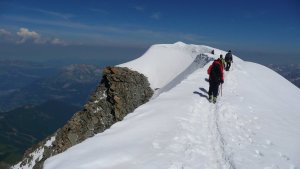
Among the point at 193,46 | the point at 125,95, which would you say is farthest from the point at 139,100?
the point at 193,46

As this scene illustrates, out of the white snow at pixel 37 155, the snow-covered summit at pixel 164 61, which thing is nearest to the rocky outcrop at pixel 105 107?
the white snow at pixel 37 155

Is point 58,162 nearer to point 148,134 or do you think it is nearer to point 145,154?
point 145,154

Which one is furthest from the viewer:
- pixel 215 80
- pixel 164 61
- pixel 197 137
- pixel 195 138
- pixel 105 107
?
pixel 164 61

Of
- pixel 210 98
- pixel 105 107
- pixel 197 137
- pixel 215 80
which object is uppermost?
pixel 215 80

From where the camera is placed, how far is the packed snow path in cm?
1341

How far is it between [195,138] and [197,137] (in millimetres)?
254

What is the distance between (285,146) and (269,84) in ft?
63.7

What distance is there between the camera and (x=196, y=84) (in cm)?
2933

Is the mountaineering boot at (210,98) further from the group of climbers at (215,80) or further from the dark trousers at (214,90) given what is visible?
the dark trousers at (214,90)

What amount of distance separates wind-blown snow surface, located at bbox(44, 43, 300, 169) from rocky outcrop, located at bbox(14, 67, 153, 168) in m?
10.8

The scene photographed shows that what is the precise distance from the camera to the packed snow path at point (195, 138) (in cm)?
1341

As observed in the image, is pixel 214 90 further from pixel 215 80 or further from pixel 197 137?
pixel 197 137

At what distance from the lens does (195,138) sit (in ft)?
53.3

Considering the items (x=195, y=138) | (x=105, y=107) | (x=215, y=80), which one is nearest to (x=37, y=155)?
(x=105, y=107)
